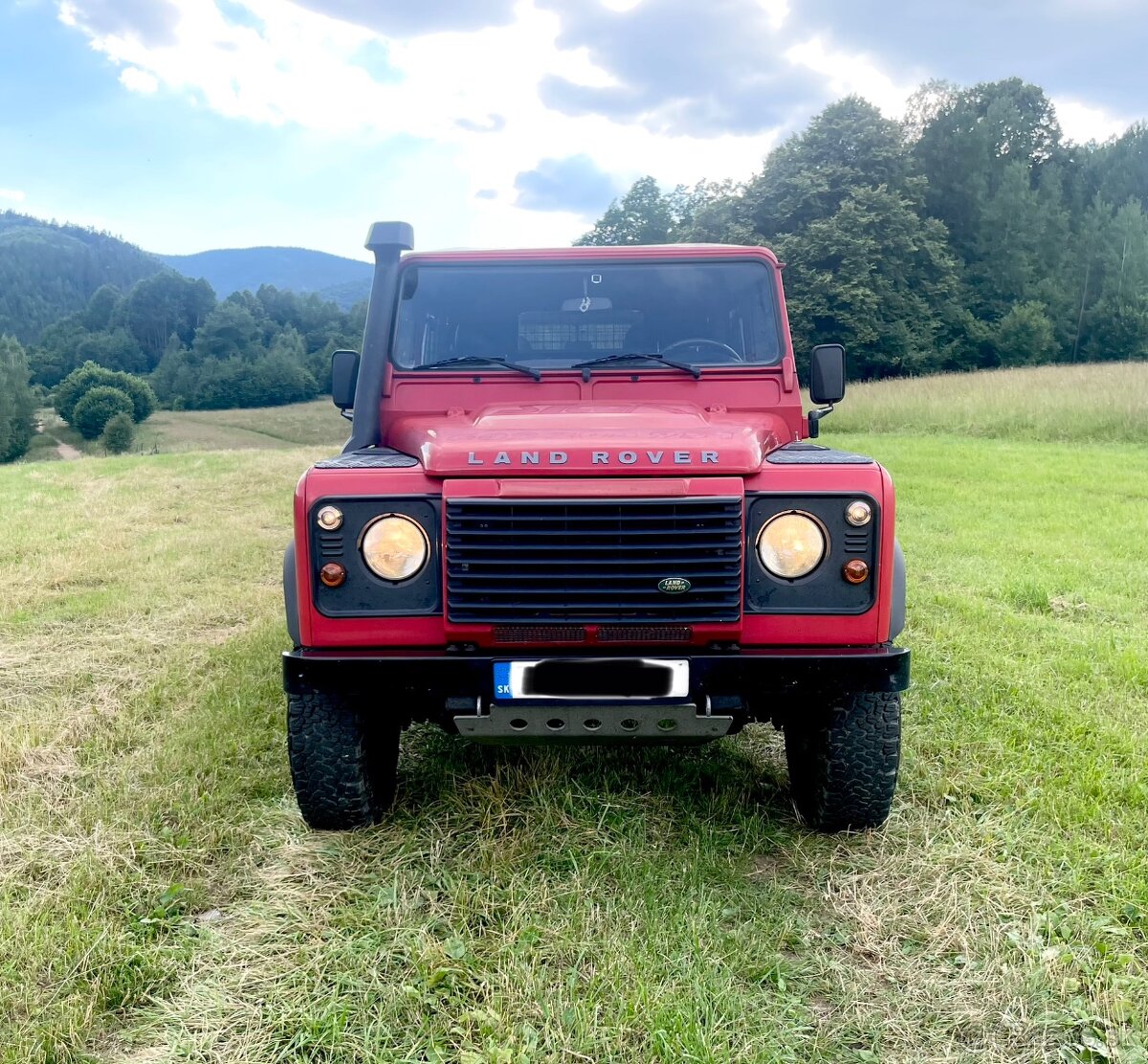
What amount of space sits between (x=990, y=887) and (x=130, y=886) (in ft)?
8.39

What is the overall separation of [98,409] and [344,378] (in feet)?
202

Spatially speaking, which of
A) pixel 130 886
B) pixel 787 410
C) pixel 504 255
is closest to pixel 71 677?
Result: pixel 130 886

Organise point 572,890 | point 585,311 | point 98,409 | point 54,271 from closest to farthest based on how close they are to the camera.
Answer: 1. point 572,890
2. point 585,311
3. point 98,409
4. point 54,271

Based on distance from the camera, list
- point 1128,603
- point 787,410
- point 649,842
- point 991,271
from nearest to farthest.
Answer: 1. point 649,842
2. point 787,410
3. point 1128,603
4. point 991,271

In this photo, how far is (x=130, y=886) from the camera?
101 inches

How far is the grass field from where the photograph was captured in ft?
6.63

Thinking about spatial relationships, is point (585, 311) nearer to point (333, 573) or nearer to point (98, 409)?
point (333, 573)

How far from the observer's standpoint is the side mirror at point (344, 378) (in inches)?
147

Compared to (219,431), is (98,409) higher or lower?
higher

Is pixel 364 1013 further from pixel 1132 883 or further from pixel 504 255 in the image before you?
pixel 504 255

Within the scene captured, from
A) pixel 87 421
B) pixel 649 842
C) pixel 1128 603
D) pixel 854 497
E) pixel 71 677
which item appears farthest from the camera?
pixel 87 421

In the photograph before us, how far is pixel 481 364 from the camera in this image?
3.55 metres

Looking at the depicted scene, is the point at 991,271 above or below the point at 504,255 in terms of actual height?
above

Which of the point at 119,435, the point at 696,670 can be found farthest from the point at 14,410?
the point at 696,670
